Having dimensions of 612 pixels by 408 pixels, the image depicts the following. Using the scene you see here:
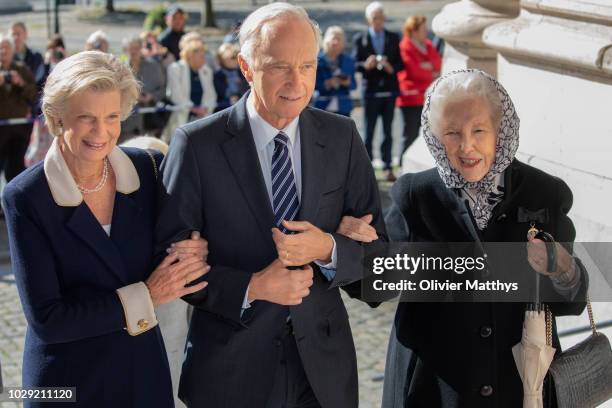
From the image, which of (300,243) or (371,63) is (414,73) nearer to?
(371,63)

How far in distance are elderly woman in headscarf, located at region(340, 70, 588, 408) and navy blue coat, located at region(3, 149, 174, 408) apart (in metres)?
0.76

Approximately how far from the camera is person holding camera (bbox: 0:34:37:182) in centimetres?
1138

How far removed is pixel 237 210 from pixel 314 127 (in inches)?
16.7

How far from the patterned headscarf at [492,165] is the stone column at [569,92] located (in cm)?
176

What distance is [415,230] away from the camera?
396 cm

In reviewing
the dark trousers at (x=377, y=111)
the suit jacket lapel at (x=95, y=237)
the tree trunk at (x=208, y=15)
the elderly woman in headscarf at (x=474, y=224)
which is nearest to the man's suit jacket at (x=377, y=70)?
the dark trousers at (x=377, y=111)

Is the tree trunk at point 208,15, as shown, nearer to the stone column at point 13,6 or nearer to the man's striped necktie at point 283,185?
the stone column at point 13,6

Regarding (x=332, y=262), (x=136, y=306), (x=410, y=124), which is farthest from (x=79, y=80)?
(x=410, y=124)

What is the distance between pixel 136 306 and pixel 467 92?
1327 millimetres

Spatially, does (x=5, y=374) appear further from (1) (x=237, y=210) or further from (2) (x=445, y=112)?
(2) (x=445, y=112)

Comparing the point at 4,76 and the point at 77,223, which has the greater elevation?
the point at 77,223

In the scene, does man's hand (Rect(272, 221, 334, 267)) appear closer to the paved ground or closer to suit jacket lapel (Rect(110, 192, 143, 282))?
suit jacket lapel (Rect(110, 192, 143, 282))

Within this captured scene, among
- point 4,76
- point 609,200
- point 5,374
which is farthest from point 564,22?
point 4,76

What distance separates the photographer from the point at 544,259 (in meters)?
3.72
